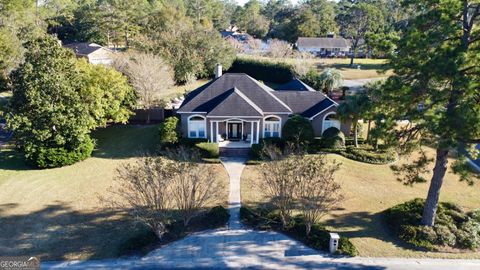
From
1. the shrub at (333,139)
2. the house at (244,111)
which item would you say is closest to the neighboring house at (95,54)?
the house at (244,111)

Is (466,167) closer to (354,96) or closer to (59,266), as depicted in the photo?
(354,96)

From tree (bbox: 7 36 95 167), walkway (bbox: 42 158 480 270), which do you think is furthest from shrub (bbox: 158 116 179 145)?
walkway (bbox: 42 158 480 270)

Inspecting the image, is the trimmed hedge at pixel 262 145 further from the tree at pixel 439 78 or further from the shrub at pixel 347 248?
the tree at pixel 439 78

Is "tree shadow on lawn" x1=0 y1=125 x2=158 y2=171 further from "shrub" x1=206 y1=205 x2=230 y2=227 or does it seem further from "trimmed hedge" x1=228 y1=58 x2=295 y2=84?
"trimmed hedge" x1=228 y1=58 x2=295 y2=84

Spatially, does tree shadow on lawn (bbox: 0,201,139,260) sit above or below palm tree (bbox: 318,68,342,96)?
below

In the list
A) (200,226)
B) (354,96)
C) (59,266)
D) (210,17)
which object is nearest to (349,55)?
(210,17)
